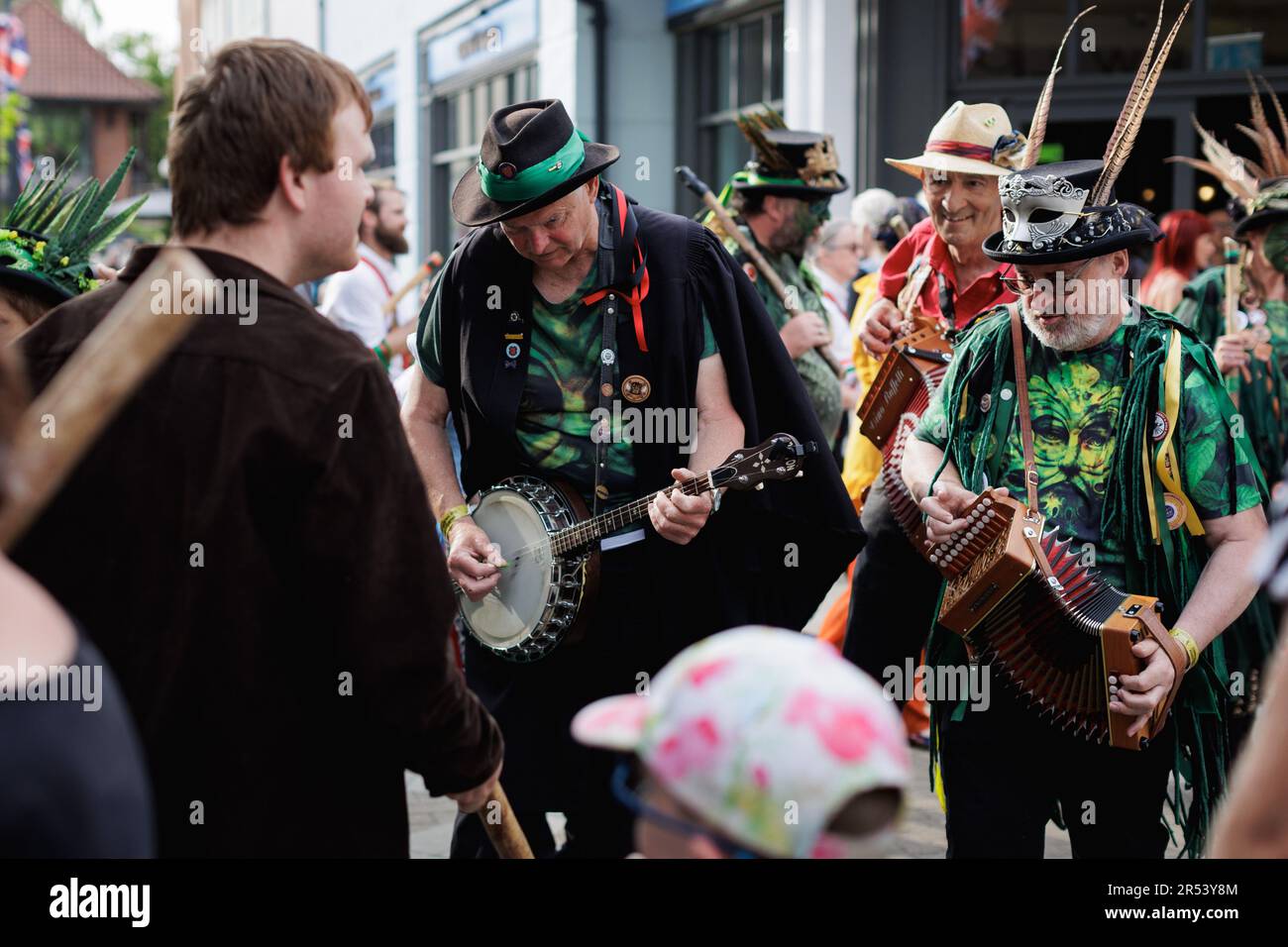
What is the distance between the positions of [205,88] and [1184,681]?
8.16ft

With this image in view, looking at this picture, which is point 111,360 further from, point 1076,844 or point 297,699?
point 1076,844

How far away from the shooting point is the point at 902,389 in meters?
4.73

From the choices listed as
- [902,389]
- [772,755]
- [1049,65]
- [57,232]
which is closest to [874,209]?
[1049,65]

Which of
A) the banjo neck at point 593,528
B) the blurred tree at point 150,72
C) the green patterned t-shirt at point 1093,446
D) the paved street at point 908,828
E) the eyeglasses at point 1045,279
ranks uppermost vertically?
the blurred tree at point 150,72

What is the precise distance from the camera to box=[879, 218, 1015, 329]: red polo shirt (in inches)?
187

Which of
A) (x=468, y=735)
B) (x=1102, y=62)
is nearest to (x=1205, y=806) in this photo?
(x=468, y=735)

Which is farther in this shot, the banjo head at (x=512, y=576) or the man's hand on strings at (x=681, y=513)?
the banjo head at (x=512, y=576)

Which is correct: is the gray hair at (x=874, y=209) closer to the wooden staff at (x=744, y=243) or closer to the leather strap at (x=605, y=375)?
the wooden staff at (x=744, y=243)

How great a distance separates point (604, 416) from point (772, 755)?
7.50ft

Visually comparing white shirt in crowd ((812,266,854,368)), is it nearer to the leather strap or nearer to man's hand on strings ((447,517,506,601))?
the leather strap

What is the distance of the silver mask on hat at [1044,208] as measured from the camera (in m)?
3.52

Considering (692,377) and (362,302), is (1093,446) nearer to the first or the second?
(692,377)

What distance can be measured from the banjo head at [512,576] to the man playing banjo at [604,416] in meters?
0.05

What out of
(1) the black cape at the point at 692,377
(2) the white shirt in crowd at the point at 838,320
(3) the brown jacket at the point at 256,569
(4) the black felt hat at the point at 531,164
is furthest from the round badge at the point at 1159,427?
(2) the white shirt in crowd at the point at 838,320
